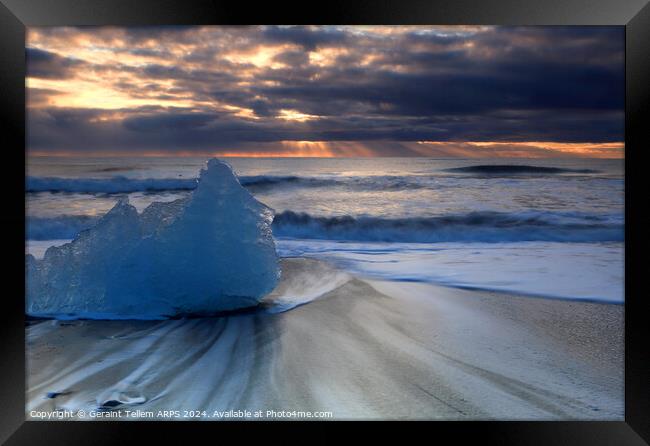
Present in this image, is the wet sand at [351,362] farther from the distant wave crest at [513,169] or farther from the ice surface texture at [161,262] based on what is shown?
the distant wave crest at [513,169]

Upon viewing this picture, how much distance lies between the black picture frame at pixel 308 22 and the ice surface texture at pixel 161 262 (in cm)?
80

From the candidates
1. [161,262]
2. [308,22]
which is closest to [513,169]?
[161,262]

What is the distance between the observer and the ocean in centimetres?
393

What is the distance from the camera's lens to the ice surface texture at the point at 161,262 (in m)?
2.83

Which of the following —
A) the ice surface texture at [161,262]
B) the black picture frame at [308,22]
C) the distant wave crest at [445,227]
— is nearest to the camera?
the black picture frame at [308,22]

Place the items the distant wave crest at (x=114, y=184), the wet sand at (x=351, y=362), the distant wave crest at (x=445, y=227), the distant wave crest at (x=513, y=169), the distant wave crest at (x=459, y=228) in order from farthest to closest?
the distant wave crest at (x=513, y=169), the distant wave crest at (x=114, y=184), the distant wave crest at (x=459, y=228), the distant wave crest at (x=445, y=227), the wet sand at (x=351, y=362)

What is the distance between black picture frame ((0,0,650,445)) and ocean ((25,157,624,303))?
0.17m

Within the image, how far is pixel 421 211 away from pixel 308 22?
5.14 m

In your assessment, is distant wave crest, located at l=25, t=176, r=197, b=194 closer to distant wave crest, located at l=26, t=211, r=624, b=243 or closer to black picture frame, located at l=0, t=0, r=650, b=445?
distant wave crest, located at l=26, t=211, r=624, b=243

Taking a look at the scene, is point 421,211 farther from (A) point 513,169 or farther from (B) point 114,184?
(B) point 114,184

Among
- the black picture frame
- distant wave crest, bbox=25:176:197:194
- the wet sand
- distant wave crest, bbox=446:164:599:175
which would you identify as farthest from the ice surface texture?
distant wave crest, bbox=446:164:599:175

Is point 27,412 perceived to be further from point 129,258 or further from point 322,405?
point 322,405

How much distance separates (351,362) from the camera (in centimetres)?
246

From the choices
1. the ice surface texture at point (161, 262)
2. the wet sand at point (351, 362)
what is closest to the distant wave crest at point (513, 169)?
the wet sand at point (351, 362)
